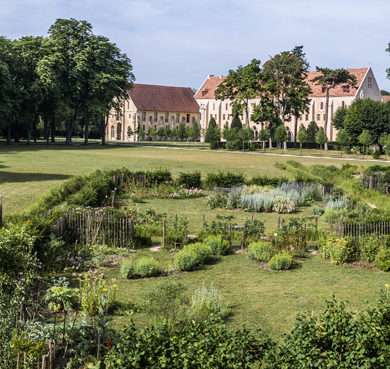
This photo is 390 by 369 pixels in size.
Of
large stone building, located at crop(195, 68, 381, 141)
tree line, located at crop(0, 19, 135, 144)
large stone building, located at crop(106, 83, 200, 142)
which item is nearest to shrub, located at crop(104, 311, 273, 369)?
tree line, located at crop(0, 19, 135, 144)

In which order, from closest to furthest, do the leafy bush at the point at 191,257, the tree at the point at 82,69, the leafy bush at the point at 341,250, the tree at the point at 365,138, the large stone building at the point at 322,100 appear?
the leafy bush at the point at 191,257 → the leafy bush at the point at 341,250 → the tree at the point at 365,138 → the tree at the point at 82,69 → the large stone building at the point at 322,100

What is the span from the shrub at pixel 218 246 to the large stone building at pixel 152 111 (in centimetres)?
9813

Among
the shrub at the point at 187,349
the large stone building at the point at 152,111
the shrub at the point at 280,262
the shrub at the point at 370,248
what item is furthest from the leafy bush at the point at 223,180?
the large stone building at the point at 152,111

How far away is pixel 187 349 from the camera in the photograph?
627 cm

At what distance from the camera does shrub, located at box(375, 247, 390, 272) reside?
13.8 meters

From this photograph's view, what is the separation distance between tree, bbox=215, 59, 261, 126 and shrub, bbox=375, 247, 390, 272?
2374 inches

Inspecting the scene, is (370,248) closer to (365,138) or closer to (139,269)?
(139,269)

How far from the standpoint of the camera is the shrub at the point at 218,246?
49.2ft

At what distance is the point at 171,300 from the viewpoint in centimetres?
897

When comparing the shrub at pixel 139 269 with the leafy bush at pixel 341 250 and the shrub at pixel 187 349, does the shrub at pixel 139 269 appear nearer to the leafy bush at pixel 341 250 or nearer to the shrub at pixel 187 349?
the leafy bush at pixel 341 250

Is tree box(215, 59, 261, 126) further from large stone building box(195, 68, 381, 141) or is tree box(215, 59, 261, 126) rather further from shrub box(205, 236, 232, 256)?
shrub box(205, 236, 232, 256)

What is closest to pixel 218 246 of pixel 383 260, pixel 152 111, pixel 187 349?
pixel 383 260

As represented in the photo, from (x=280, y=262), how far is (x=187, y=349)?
7.74 metres

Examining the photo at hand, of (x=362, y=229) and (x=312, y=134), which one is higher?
(x=312, y=134)
